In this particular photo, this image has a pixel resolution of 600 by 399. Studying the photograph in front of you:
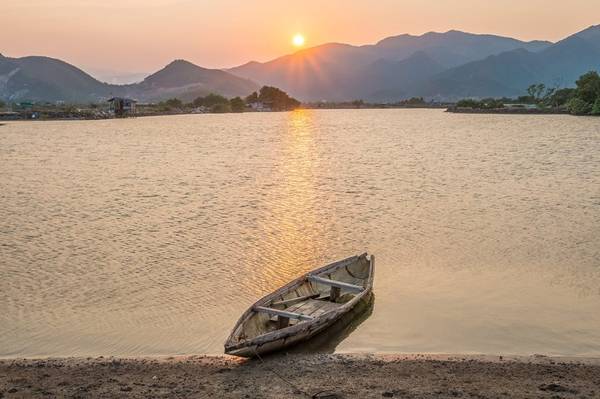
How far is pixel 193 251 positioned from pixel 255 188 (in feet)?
54.7

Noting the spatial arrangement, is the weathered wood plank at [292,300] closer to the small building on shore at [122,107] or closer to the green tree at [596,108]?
the green tree at [596,108]

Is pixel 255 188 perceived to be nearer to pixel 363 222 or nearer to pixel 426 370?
pixel 363 222

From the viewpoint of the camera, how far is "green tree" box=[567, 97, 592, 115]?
139 m

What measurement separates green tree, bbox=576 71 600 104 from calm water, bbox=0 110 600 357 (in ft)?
351

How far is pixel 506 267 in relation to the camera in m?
18.2

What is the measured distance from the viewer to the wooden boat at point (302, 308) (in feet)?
35.9

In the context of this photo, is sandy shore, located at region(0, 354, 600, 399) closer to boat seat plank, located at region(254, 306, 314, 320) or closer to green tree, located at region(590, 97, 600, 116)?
boat seat plank, located at region(254, 306, 314, 320)

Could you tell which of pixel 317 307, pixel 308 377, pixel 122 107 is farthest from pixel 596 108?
pixel 308 377

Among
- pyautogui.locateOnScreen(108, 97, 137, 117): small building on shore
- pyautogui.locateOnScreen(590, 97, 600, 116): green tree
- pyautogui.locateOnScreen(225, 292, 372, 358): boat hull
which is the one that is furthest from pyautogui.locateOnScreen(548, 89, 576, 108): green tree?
pyautogui.locateOnScreen(225, 292, 372, 358): boat hull

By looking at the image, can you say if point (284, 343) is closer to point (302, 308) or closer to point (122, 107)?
point (302, 308)

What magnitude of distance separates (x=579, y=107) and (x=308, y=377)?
152m

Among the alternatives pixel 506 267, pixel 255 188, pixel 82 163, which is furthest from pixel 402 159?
pixel 506 267

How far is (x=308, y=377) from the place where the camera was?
10.1 m

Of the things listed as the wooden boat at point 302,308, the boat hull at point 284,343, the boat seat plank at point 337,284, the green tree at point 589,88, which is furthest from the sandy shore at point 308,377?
the green tree at point 589,88
